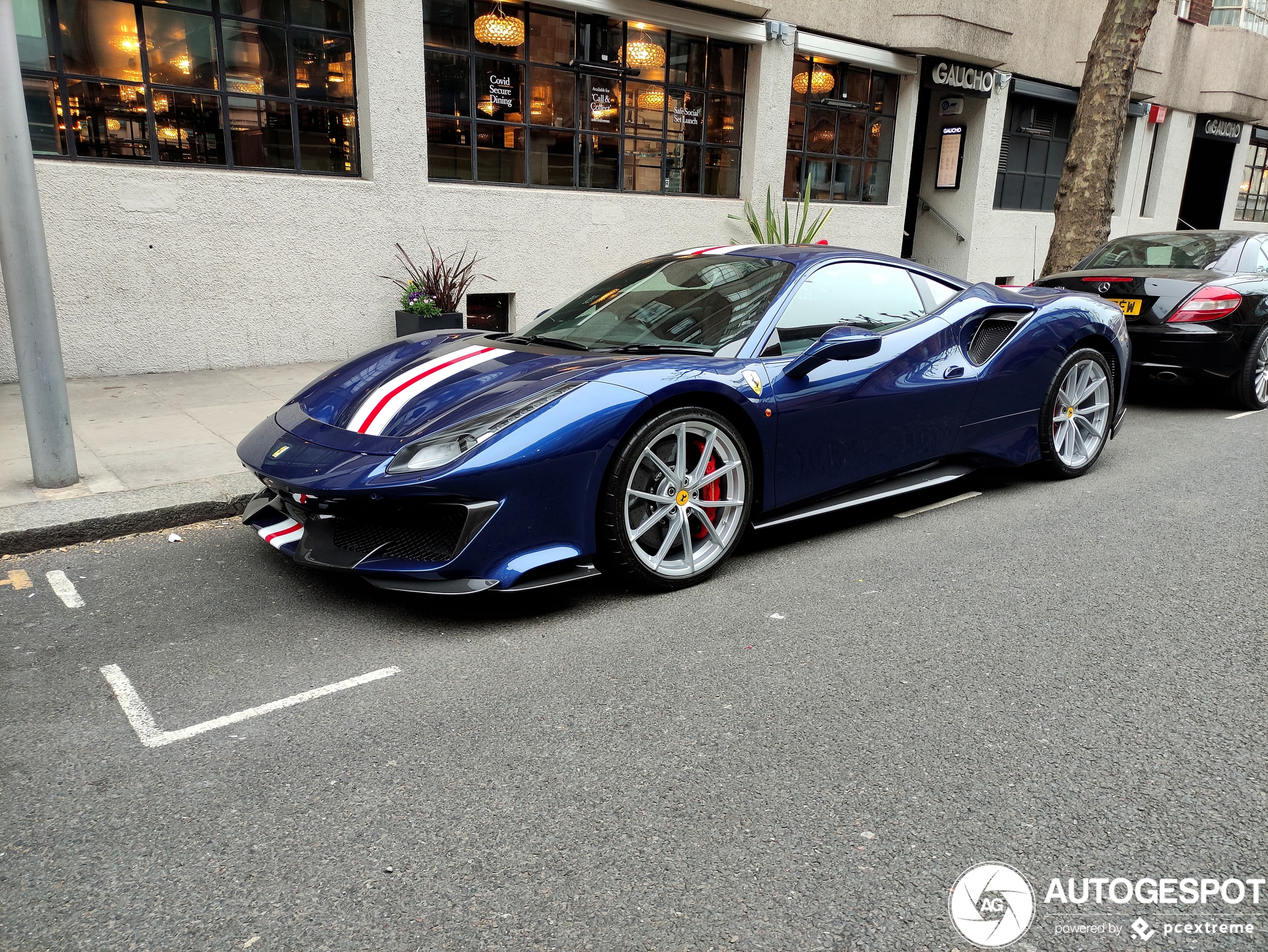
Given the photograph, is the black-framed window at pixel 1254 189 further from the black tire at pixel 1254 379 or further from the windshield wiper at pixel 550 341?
the windshield wiper at pixel 550 341

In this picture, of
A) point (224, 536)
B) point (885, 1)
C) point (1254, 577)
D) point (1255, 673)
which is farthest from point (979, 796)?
point (885, 1)

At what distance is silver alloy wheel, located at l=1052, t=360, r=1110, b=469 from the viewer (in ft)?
17.9

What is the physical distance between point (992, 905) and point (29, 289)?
483 centimetres

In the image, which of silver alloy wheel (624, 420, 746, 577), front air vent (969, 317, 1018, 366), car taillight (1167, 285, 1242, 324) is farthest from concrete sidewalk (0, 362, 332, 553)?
car taillight (1167, 285, 1242, 324)

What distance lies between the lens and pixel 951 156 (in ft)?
51.1

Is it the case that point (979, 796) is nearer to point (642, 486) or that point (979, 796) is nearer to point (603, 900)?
point (603, 900)

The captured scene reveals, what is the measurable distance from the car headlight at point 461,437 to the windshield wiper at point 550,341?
0.81 metres

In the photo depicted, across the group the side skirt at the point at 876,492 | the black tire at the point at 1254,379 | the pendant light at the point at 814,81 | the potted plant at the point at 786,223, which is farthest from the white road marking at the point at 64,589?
the pendant light at the point at 814,81

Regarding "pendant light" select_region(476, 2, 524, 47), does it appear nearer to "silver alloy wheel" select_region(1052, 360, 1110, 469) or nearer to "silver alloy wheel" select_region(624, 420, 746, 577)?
"silver alloy wheel" select_region(1052, 360, 1110, 469)

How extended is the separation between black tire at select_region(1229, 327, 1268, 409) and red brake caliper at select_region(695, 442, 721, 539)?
222 inches

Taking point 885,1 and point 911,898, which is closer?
point 911,898

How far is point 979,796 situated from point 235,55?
28.1 feet

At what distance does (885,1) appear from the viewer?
519 inches

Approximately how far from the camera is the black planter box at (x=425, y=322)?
350 inches
